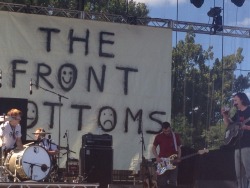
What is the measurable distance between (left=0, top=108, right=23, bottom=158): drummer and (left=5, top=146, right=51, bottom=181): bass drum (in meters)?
0.35

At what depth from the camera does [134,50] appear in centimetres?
1498

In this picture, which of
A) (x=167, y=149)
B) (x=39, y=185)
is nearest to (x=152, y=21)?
(x=167, y=149)

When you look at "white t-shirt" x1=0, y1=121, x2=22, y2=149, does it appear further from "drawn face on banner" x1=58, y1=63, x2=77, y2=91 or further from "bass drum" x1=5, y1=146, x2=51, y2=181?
"drawn face on banner" x1=58, y1=63, x2=77, y2=91

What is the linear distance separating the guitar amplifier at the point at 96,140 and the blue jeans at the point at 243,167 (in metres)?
3.56

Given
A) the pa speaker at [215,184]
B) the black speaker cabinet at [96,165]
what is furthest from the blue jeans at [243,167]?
the black speaker cabinet at [96,165]

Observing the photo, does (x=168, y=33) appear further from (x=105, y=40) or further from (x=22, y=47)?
(x=22, y=47)

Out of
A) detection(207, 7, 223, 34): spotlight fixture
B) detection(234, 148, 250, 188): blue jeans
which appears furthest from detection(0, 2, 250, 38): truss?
detection(234, 148, 250, 188): blue jeans

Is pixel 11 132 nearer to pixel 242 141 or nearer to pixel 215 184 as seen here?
pixel 215 184

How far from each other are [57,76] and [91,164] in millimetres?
2430

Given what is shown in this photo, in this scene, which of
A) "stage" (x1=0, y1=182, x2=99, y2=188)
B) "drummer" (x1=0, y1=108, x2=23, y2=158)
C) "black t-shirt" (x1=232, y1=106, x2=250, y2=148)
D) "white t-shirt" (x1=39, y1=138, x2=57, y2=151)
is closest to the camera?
"stage" (x1=0, y1=182, x2=99, y2=188)

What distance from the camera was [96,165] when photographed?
1286 cm

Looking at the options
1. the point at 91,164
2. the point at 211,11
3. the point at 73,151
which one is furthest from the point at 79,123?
the point at 211,11

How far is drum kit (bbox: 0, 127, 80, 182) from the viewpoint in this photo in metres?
10.5

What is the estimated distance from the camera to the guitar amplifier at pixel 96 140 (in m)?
13.0
